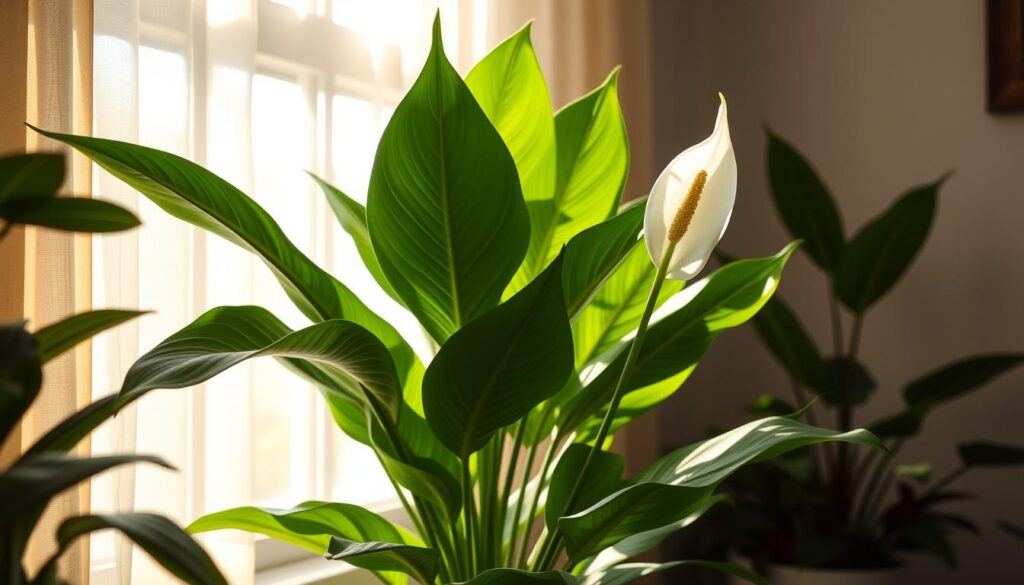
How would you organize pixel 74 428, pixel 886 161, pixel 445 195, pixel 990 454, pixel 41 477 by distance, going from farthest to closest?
pixel 886 161 < pixel 990 454 < pixel 445 195 < pixel 74 428 < pixel 41 477

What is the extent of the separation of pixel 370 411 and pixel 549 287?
0.87 ft

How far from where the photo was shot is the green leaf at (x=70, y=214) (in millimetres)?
481

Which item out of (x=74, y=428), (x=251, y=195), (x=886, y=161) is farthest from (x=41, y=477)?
(x=886, y=161)

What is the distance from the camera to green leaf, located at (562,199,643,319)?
2.99 ft

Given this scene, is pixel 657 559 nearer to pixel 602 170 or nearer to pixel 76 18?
pixel 602 170

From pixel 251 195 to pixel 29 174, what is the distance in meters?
0.76

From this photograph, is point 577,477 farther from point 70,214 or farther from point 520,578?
point 70,214

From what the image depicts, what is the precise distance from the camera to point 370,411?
34.9 inches

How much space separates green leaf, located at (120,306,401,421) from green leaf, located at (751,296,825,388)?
1.14m

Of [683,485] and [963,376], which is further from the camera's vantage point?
[963,376]

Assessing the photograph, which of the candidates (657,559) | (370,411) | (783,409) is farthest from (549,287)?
(657,559)

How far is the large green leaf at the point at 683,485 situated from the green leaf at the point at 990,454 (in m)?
1.10

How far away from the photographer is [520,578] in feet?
2.41

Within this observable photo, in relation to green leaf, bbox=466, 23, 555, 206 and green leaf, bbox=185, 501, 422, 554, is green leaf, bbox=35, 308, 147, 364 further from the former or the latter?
green leaf, bbox=466, 23, 555, 206
